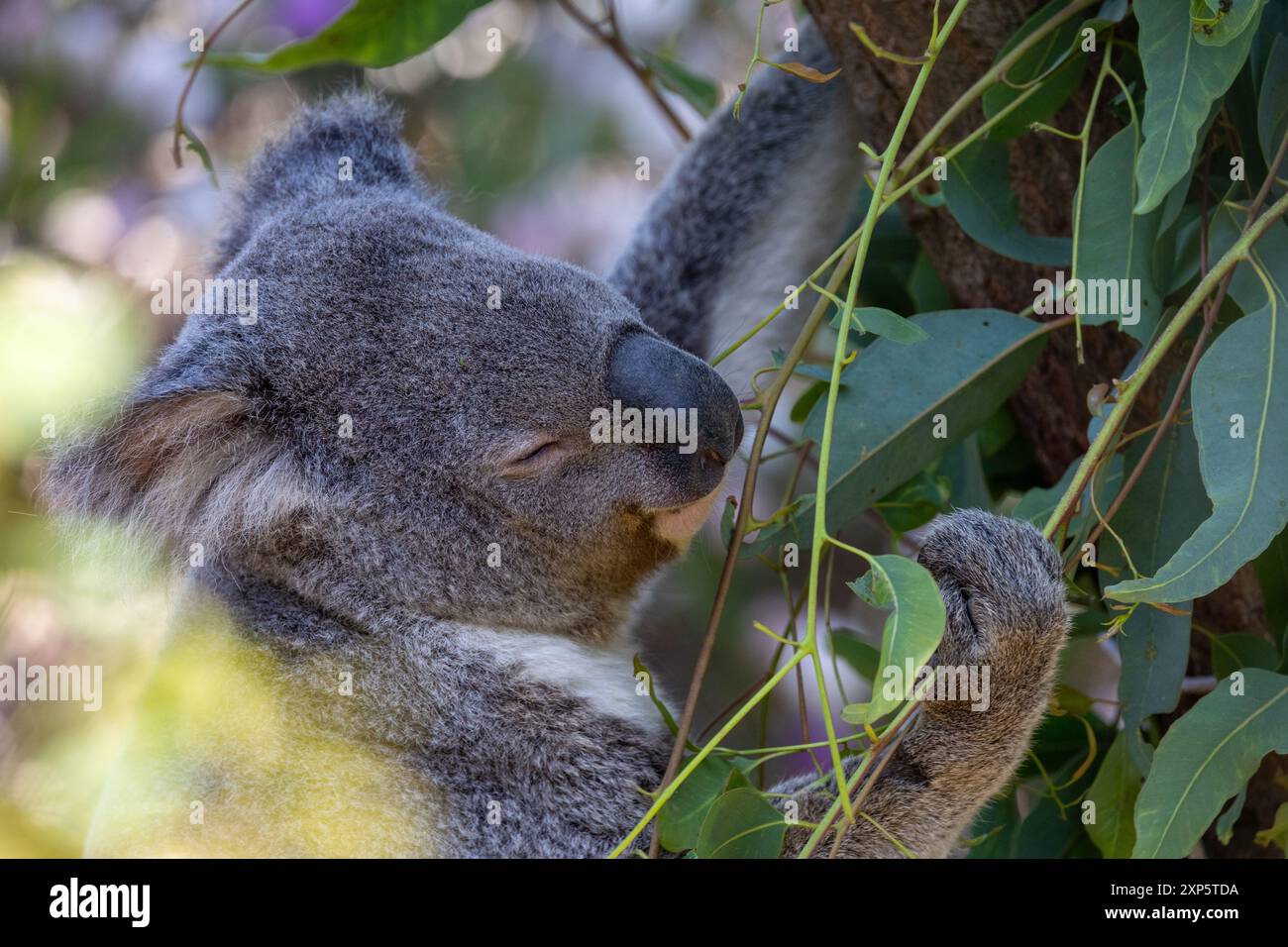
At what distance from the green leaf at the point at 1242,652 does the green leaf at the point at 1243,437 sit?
0.47 metres

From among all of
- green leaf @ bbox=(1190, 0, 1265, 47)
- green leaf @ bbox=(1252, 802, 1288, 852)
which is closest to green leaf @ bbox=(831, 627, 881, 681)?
green leaf @ bbox=(1252, 802, 1288, 852)

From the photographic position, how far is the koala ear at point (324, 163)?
2.51m

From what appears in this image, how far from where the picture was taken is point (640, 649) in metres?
2.39

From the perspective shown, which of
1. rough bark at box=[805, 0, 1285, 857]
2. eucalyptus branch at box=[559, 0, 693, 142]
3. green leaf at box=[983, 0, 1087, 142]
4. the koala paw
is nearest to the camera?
the koala paw

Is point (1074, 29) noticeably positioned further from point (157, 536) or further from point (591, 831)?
point (157, 536)

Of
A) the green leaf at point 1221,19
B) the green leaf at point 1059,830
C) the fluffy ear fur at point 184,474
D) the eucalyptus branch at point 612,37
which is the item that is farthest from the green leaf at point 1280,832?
the eucalyptus branch at point 612,37

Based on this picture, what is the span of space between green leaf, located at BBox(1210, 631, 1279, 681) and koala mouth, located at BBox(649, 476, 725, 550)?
0.79 meters

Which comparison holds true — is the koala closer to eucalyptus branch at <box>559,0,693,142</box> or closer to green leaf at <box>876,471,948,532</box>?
green leaf at <box>876,471,948,532</box>

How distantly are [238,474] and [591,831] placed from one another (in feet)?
2.57

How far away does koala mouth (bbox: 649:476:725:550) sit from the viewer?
6.56ft

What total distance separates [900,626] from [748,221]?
1.76m

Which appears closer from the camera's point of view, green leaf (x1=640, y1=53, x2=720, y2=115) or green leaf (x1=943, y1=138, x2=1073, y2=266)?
green leaf (x1=943, y1=138, x2=1073, y2=266)

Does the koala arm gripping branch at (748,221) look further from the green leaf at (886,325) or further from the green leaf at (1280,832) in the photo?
the green leaf at (1280,832)
